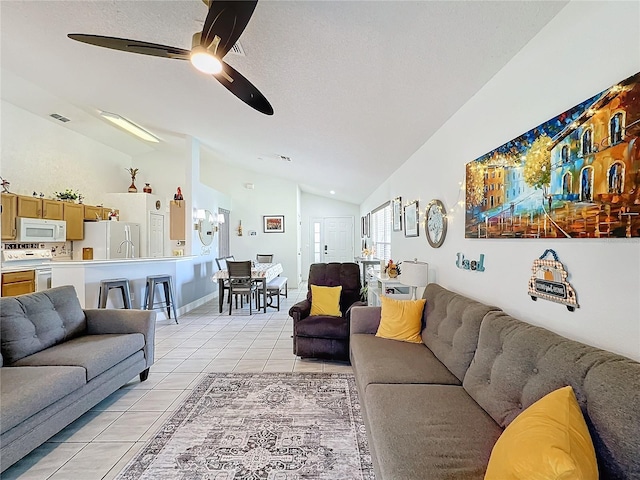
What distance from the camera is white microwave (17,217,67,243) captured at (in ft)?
15.2

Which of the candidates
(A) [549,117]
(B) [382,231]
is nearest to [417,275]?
(A) [549,117]

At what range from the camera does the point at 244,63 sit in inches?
97.5

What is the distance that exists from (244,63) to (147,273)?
12.2ft

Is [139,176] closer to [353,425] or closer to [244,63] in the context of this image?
[244,63]

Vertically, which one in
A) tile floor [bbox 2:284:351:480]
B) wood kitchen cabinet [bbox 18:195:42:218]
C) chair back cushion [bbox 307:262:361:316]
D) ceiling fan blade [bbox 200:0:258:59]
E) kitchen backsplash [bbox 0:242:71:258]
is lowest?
tile floor [bbox 2:284:351:480]

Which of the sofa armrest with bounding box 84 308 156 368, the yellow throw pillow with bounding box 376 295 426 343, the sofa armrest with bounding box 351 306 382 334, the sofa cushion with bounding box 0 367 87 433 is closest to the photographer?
the sofa cushion with bounding box 0 367 87 433

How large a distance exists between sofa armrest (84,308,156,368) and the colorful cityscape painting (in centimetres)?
299

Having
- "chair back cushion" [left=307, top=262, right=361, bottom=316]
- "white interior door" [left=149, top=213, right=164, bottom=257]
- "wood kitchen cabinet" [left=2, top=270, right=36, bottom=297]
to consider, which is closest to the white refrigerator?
"white interior door" [left=149, top=213, right=164, bottom=257]

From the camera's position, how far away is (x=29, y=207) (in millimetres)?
4773

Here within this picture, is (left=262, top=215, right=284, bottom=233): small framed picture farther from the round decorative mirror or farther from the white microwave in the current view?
the white microwave

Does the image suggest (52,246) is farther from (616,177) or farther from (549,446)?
(616,177)

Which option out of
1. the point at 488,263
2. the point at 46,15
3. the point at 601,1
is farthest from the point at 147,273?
the point at 601,1

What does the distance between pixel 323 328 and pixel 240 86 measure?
2.30 m

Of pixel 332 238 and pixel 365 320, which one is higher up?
pixel 332 238
